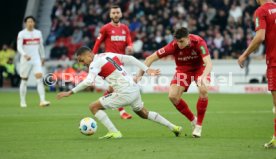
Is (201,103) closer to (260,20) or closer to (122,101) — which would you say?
(122,101)

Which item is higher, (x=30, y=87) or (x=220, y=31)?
(x=220, y=31)

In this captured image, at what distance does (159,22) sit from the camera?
1256 inches

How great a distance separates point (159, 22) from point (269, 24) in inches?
884

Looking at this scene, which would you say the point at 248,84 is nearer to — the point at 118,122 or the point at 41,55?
the point at 41,55

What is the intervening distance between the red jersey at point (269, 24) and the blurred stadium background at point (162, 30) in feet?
58.3

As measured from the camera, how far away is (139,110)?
1129cm

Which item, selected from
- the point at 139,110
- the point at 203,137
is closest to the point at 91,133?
the point at 139,110

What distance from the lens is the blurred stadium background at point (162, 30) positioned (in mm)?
28828

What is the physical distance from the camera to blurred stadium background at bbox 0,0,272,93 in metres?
28.8

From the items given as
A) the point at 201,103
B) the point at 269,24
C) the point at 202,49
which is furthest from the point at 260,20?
the point at 201,103

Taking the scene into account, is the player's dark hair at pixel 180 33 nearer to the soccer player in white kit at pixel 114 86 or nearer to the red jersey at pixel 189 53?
the red jersey at pixel 189 53

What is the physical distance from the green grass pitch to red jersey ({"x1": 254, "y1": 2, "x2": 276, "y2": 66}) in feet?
4.52

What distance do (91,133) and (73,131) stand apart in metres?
1.32

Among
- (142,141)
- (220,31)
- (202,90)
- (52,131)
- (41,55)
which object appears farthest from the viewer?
(220,31)
